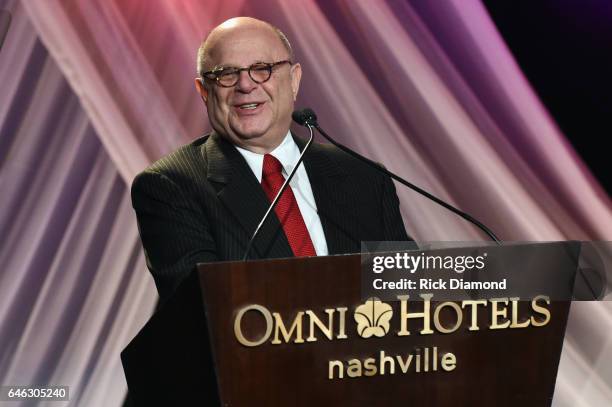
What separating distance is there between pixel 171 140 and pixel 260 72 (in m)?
0.93

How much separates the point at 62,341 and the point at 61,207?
40 centimetres

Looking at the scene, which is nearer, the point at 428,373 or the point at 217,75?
the point at 428,373

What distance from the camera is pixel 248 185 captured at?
1893mm

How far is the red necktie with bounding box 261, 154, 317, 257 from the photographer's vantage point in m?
1.85

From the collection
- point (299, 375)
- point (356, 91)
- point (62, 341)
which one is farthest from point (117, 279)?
point (299, 375)

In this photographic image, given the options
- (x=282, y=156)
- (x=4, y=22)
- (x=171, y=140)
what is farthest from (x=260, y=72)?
(x=4, y=22)

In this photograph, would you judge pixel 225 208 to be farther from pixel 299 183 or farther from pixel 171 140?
pixel 171 140

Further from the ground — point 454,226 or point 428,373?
point 454,226

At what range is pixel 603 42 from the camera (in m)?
2.85

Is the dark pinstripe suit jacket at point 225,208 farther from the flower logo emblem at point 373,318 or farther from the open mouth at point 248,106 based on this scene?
the flower logo emblem at point 373,318

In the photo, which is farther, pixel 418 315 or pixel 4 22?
pixel 4 22

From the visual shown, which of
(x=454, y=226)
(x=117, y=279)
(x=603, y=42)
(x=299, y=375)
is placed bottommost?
(x=299, y=375)

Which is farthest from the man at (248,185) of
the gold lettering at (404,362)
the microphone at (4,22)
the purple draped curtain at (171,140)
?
the microphone at (4,22)

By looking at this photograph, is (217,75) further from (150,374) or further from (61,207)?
(61,207)
